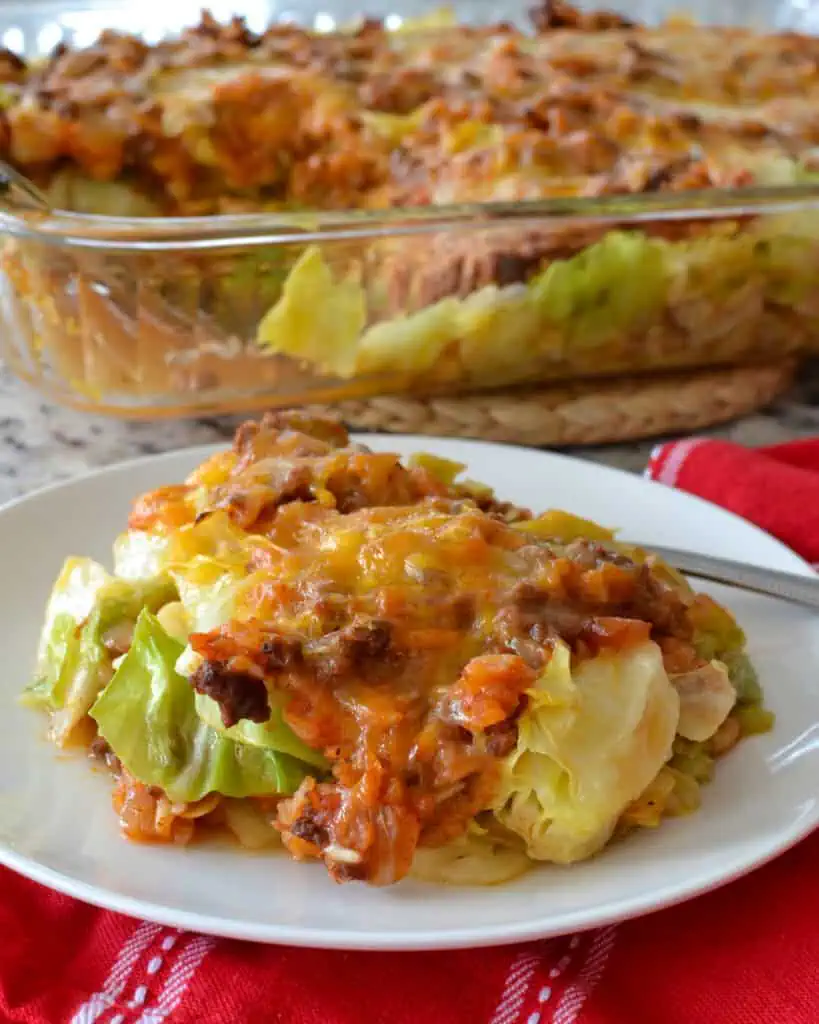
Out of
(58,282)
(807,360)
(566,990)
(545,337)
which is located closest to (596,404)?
(545,337)

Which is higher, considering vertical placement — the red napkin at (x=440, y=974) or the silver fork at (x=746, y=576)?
the silver fork at (x=746, y=576)

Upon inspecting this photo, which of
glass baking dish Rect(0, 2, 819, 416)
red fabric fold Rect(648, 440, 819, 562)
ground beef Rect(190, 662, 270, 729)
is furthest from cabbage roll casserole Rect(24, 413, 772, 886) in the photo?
glass baking dish Rect(0, 2, 819, 416)

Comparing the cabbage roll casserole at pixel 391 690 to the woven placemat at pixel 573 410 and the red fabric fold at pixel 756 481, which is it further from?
the woven placemat at pixel 573 410

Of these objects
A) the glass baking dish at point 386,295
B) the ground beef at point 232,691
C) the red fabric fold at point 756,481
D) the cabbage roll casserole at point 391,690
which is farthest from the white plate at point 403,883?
the glass baking dish at point 386,295

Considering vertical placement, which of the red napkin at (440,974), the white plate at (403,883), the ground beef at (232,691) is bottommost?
the red napkin at (440,974)

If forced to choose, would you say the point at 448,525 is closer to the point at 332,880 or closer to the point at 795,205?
the point at 332,880

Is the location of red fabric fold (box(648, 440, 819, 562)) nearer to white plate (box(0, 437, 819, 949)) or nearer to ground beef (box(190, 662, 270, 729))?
white plate (box(0, 437, 819, 949))

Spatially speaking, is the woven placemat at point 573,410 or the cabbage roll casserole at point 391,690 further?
the woven placemat at point 573,410

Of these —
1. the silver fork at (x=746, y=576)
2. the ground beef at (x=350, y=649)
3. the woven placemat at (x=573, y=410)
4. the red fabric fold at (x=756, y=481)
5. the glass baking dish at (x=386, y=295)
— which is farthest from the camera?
the woven placemat at (x=573, y=410)
